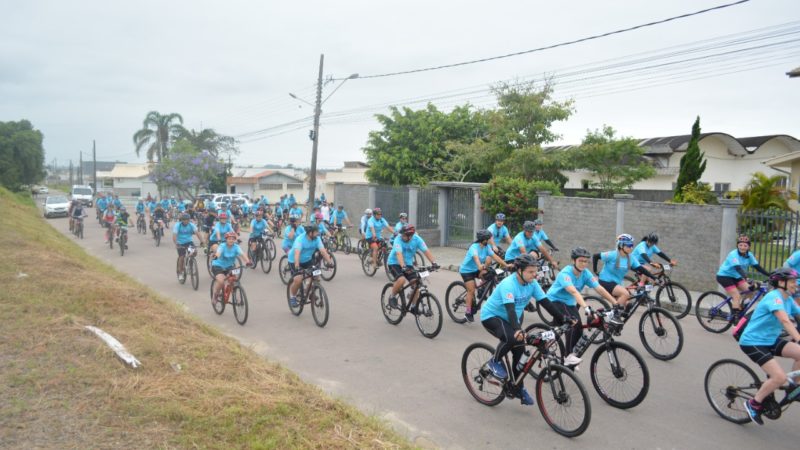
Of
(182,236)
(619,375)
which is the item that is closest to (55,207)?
(182,236)

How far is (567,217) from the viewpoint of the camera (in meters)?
16.3

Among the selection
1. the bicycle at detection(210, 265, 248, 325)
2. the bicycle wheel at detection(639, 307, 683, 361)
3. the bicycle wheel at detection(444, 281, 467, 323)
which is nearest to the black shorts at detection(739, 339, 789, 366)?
the bicycle wheel at detection(639, 307, 683, 361)

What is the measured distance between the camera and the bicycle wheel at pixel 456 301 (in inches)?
387

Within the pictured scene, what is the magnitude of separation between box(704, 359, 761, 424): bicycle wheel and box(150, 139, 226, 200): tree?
46653 millimetres

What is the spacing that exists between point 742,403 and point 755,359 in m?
0.60

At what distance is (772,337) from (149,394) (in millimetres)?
5950

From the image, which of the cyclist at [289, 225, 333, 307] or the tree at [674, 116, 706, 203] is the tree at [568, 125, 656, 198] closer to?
the tree at [674, 116, 706, 203]

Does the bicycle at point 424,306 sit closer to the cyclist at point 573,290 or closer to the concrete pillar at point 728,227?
the cyclist at point 573,290

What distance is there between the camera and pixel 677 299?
35.7ft

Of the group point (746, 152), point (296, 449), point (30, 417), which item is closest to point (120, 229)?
point (30, 417)

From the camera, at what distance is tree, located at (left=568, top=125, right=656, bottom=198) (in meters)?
21.8

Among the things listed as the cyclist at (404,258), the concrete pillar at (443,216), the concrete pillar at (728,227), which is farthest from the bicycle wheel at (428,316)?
the concrete pillar at (443,216)

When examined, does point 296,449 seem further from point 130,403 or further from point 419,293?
point 419,293

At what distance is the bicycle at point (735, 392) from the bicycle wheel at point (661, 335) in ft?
5.52
